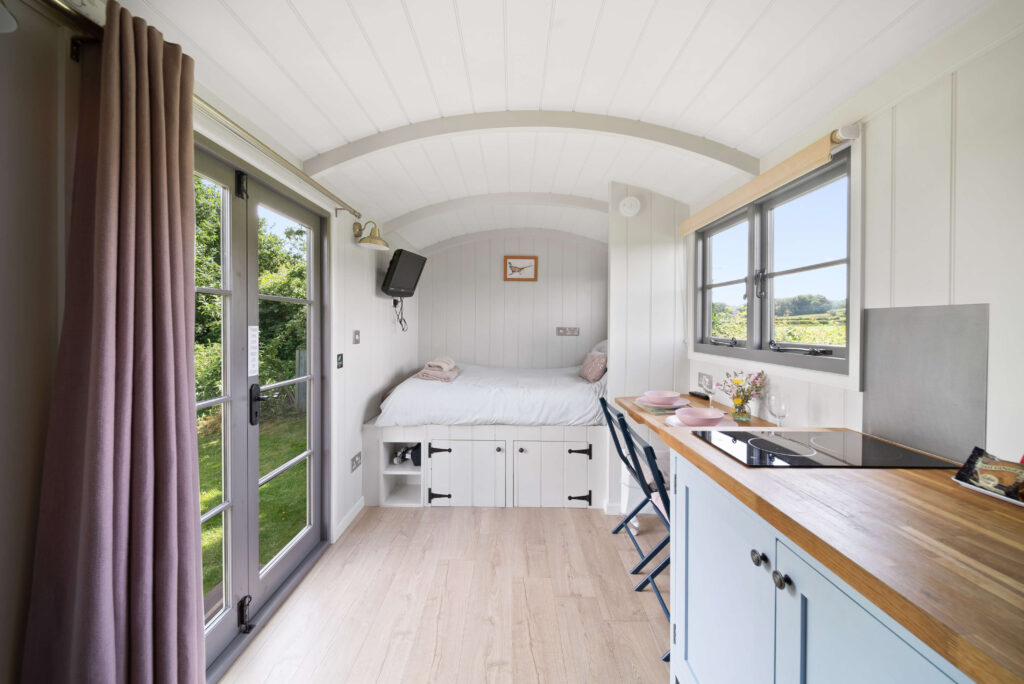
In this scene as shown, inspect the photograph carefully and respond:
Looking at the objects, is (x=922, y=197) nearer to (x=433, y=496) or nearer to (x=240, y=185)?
(x=240, y=185)

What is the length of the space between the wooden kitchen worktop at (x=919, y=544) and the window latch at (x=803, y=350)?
2.42 ft

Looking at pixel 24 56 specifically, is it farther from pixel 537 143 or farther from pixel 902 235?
pixel 902 235

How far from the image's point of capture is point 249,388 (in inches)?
67.7

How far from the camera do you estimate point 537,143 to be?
222 centimetres

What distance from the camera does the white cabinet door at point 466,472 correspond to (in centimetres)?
294

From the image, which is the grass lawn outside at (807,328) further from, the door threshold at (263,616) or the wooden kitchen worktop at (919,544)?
the door threshold at (263,616)

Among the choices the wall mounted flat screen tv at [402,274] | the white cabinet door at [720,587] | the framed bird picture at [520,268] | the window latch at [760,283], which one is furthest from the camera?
the framed bird picture at [520,268]

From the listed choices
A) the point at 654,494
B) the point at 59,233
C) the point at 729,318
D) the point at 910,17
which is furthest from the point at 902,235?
the point at 59,233

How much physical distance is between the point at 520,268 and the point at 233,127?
3134 millimetres

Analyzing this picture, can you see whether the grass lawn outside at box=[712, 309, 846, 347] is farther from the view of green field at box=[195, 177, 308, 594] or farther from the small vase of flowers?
the view of green field at box=[195, 177, 308, 594]

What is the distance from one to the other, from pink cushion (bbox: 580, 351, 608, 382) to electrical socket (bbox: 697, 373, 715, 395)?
71 cm

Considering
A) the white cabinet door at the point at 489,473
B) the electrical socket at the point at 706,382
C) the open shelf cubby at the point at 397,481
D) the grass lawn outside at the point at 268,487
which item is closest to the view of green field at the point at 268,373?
the grass lawn outside at the point at 268,487

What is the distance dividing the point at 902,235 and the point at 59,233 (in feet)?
7.53

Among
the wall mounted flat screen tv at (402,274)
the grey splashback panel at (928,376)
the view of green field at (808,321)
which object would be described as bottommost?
the grey splashback panel at (928,376)
